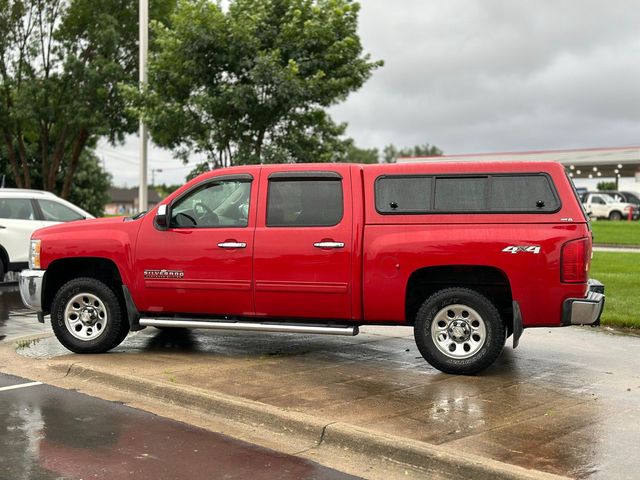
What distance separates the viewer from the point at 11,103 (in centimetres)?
2439

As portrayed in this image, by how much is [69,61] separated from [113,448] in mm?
19710

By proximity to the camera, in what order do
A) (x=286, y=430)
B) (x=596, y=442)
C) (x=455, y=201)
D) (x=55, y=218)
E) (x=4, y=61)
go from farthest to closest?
(x=4, y=61) < (x=55, y=218) < (x=455, y=201) < (x=286, y=430) < (x=596, y=442)

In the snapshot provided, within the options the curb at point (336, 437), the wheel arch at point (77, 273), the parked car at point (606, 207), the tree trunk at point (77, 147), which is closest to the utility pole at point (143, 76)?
the tree trunk at point (77, 147)

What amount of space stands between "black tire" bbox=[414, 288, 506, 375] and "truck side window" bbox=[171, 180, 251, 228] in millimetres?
2044

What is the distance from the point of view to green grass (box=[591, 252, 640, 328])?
10.6 meters

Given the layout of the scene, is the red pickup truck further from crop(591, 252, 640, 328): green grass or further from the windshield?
the windshield

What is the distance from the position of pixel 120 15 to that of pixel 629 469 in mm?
22294

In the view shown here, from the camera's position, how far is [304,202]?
25.8 feet

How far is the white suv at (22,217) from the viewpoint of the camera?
1545 cm

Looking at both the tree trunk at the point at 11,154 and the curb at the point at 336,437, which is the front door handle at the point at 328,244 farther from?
the tree trunk at the point at 11,154

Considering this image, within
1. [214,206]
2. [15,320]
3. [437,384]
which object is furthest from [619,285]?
[15,320]

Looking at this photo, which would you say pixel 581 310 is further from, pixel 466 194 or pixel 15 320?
pixel 15 320

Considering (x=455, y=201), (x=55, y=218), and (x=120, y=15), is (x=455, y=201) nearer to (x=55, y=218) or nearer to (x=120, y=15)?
(x=55, y=218)

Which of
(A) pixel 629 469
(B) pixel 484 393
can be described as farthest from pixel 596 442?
(B) pixel 484 393
